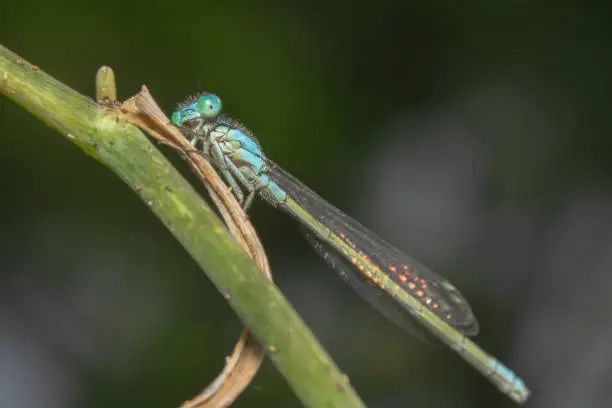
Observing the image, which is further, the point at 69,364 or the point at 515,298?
the point at 515,298

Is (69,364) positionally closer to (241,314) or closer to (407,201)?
(407,201)

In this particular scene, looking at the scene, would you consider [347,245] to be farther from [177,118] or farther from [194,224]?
[194,224]

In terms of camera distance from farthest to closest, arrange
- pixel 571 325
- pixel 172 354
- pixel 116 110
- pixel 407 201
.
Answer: pixel 407 201
pixel 571 325
pixel 172 354
pixel 116 110

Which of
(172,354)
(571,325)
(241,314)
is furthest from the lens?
(571,325)

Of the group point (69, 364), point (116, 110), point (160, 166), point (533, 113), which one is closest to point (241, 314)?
point (160, 166)

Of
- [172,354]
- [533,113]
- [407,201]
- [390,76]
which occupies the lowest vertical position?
[172,354]

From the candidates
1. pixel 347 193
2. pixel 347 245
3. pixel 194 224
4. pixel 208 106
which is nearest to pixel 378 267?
pixel 347 245

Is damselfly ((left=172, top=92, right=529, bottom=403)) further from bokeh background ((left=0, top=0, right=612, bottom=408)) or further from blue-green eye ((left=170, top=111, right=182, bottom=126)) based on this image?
bokeh background ((left=0, top=0, right=612, bottom=408))

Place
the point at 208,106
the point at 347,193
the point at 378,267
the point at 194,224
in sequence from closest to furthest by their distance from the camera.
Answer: the point at 194,224
the point at 208,106
the point at 378,267
the point at 347,193

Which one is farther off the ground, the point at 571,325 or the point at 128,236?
the point at 128,236
